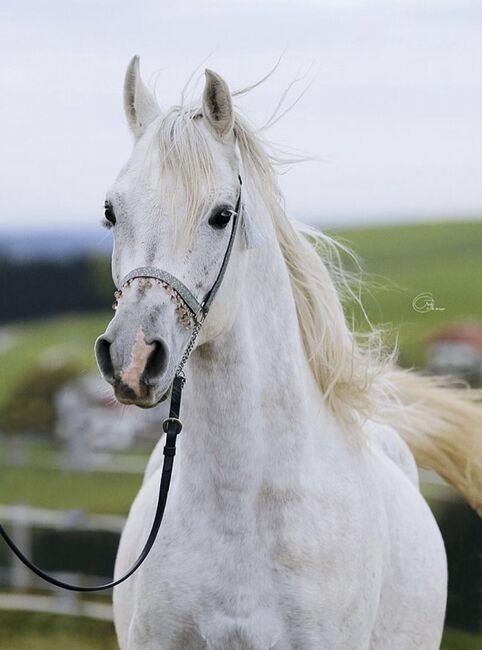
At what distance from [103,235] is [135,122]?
34 centimetres

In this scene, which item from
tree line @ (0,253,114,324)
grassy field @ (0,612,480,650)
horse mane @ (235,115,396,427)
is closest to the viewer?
horse mane @ (235,115,396,427)

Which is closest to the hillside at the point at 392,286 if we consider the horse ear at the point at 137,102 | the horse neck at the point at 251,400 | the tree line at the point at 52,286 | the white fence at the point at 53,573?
the tree line at the point at 52,286

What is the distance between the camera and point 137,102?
3.09 meters

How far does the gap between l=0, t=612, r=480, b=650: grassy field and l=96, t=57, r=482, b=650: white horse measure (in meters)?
3.94

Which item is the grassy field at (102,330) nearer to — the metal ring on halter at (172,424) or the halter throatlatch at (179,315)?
the halter throatlatch at (179,315)

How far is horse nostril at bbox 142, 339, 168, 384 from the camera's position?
259 centimetres

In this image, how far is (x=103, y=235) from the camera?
3.25 meters

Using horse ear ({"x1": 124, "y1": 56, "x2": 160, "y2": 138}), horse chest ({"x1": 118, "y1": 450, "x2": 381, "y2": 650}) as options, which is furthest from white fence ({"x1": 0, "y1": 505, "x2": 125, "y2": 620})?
horse ear ({"x1": 124, "y1": 56, "x2": 160, "y2": 138})

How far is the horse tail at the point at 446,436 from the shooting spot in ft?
15.0

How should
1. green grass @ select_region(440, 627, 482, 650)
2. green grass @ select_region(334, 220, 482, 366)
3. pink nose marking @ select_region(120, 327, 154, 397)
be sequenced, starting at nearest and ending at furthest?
pink nose marking @ select_region(120, 327, 154, 397)
green grass @ select_region(440, 627, 482, 650)
green grass @ select_region(334, 220, 482, 366)

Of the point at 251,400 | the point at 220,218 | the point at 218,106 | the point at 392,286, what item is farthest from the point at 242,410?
the point at 392,286

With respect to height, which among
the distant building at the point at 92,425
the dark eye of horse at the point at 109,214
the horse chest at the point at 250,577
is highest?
the dark eye of horse at the point at 109,214

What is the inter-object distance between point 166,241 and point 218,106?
0.44m

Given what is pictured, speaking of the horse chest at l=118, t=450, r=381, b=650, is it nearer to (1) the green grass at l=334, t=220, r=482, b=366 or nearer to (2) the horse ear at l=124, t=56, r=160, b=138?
(2) the horse ear at l=124, t=56, r=160, b=138
